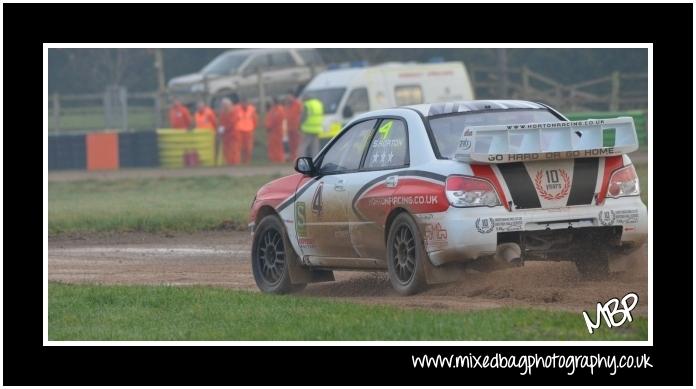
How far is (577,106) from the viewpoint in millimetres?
42719

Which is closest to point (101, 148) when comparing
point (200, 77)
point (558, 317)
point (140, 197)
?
point (200, 77)

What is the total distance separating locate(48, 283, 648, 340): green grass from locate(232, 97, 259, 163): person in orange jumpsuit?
24053mm

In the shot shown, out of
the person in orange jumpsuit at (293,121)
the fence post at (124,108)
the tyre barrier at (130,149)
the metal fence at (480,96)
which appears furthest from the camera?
the metal fence at (480,96)

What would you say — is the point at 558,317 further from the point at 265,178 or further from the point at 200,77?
the point at 200,77

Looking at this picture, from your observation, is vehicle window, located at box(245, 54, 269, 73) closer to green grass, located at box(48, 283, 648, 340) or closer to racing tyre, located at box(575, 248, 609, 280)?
green grass, located at box(48, 283, 648, 340)

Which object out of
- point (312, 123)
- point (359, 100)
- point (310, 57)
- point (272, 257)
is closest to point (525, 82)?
point (310, 57)

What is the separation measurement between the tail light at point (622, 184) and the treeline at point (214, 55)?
34243 mm

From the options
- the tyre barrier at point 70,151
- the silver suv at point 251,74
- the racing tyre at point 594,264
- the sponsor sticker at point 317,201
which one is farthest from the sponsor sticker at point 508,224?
the silver suv at point 251,74

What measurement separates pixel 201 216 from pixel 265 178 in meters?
8.41

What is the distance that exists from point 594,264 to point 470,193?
57.5 inches

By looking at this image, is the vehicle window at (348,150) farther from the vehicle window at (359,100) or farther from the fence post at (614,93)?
the fence post at (614,93)

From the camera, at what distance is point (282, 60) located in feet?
146

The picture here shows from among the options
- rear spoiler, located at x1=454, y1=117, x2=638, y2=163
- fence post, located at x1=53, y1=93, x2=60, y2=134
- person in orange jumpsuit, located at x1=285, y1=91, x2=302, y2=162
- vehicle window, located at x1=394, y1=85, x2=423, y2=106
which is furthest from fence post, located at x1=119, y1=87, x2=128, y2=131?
rear spoiler, located at x1=454, y1=117, x2=638, y2=163

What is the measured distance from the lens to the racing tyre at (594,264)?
10594mm
